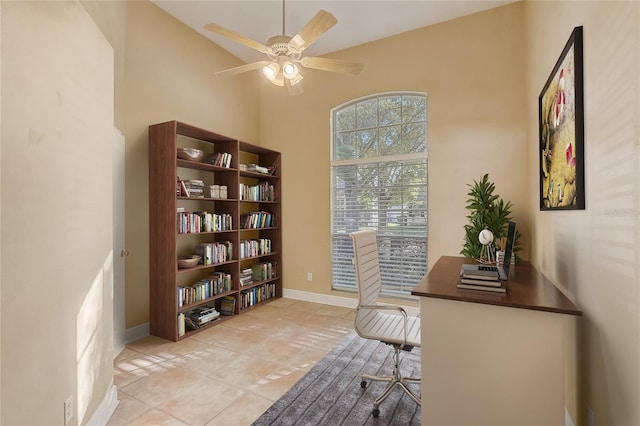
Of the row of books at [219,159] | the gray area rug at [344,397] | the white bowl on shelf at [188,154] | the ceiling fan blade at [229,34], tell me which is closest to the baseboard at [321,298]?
the gray area rug at [344,397]

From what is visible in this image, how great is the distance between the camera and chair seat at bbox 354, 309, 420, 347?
1903 millimetres

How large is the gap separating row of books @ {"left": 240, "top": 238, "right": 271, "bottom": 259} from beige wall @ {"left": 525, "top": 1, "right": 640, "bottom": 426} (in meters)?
3.41

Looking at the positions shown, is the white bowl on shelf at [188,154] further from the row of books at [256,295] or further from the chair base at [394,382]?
the chair base at [394,382]

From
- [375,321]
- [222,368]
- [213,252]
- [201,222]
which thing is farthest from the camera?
[213,252]

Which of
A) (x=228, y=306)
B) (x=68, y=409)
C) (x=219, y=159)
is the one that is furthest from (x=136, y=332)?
(x=219, y=159)

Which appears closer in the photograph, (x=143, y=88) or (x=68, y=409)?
(x=68, y=409)

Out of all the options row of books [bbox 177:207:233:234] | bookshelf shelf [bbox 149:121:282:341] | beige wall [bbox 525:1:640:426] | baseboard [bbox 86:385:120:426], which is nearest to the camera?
beige wall [bbox 525:1:640:426]

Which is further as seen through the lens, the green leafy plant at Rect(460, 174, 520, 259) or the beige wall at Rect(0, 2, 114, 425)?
the green leafy plant at Rect(460, 174, 520, 259)

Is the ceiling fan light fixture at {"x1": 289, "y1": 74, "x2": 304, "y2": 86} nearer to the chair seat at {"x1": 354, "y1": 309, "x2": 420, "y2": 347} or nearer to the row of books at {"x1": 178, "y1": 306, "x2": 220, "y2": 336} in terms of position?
the chair seat at {"x1": 354, "y1": 309, "x2": 420, "y2": 347}

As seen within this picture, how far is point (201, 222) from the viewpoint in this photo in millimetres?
3479

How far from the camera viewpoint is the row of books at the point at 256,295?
403 centimetres

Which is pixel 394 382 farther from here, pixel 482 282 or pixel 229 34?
pixel 229 34

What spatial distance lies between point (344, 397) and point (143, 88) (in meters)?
3.62

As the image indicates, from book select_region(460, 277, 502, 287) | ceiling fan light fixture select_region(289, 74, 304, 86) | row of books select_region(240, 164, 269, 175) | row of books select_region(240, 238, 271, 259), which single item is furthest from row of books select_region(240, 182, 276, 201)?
book select_region(460, 277, 502, 287)
